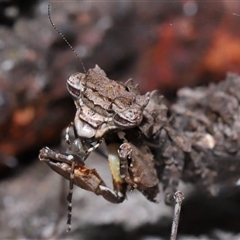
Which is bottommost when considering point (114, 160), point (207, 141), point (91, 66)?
point (114, 160)

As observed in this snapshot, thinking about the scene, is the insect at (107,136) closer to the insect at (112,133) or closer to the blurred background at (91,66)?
the insect at (112,133)

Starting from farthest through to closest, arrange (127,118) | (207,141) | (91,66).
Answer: (91,66) → (207,141) → (127,118)

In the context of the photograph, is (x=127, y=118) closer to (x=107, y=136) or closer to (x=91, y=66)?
(x=107, y=136)

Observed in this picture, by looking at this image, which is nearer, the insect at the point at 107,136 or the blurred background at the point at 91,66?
the insect at the point at 107,136

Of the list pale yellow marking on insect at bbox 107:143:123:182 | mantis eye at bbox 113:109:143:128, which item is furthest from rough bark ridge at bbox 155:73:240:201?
mantis eye at bbox 113:109:143:128

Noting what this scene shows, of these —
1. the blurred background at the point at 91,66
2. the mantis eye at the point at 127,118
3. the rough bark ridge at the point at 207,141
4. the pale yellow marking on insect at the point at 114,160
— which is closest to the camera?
the mantis eye at the point at 127,118

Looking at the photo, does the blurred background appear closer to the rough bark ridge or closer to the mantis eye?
the rough bark ridge

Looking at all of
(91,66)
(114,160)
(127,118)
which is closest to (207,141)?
(114,160)

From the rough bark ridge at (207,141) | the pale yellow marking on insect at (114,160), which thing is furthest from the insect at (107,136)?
the rough bark ridge at (207,141)
